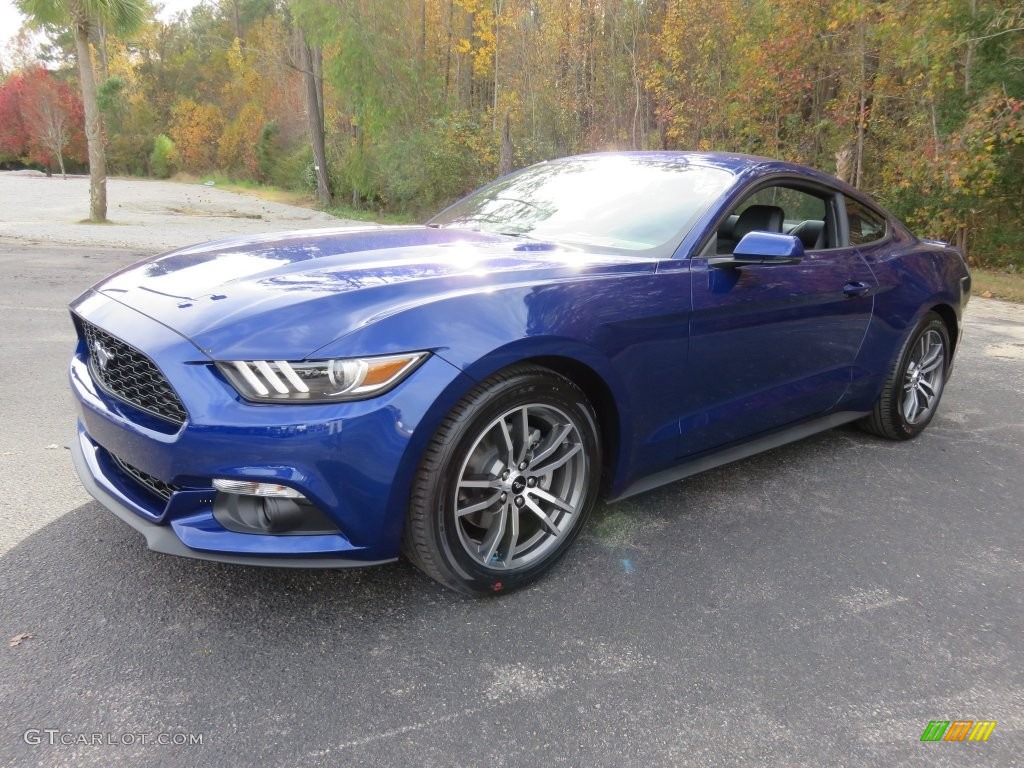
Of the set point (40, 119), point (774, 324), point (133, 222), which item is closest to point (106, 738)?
point (774, 324)

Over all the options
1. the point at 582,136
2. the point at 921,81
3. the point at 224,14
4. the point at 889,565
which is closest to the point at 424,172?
the point at 582,136

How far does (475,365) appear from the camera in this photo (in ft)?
7.17

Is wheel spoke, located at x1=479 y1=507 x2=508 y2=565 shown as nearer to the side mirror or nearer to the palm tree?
the side mirror

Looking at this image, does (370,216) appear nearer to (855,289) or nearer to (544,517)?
(855,289)

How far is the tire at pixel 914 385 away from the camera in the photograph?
4.06m

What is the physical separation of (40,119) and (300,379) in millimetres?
74503

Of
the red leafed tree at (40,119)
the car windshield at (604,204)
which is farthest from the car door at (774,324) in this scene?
the red leafed tree at (40,119)

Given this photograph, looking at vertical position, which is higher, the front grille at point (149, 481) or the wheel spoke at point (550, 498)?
the front grille at point (149, 481)

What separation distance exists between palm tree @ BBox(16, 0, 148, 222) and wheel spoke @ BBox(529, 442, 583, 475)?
17620 millimetres

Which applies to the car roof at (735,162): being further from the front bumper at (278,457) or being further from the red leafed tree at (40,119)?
the red leafed tree at (40,119)

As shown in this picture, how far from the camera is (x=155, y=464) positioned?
210 centimetres

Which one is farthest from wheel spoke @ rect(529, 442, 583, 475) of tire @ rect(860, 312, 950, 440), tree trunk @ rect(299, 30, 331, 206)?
tree trunk @ rect(299, 30, 331, 206)

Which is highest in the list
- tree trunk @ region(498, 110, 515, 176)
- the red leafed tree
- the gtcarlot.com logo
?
the red leafed tree

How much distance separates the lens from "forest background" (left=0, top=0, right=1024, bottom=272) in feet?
43.5
